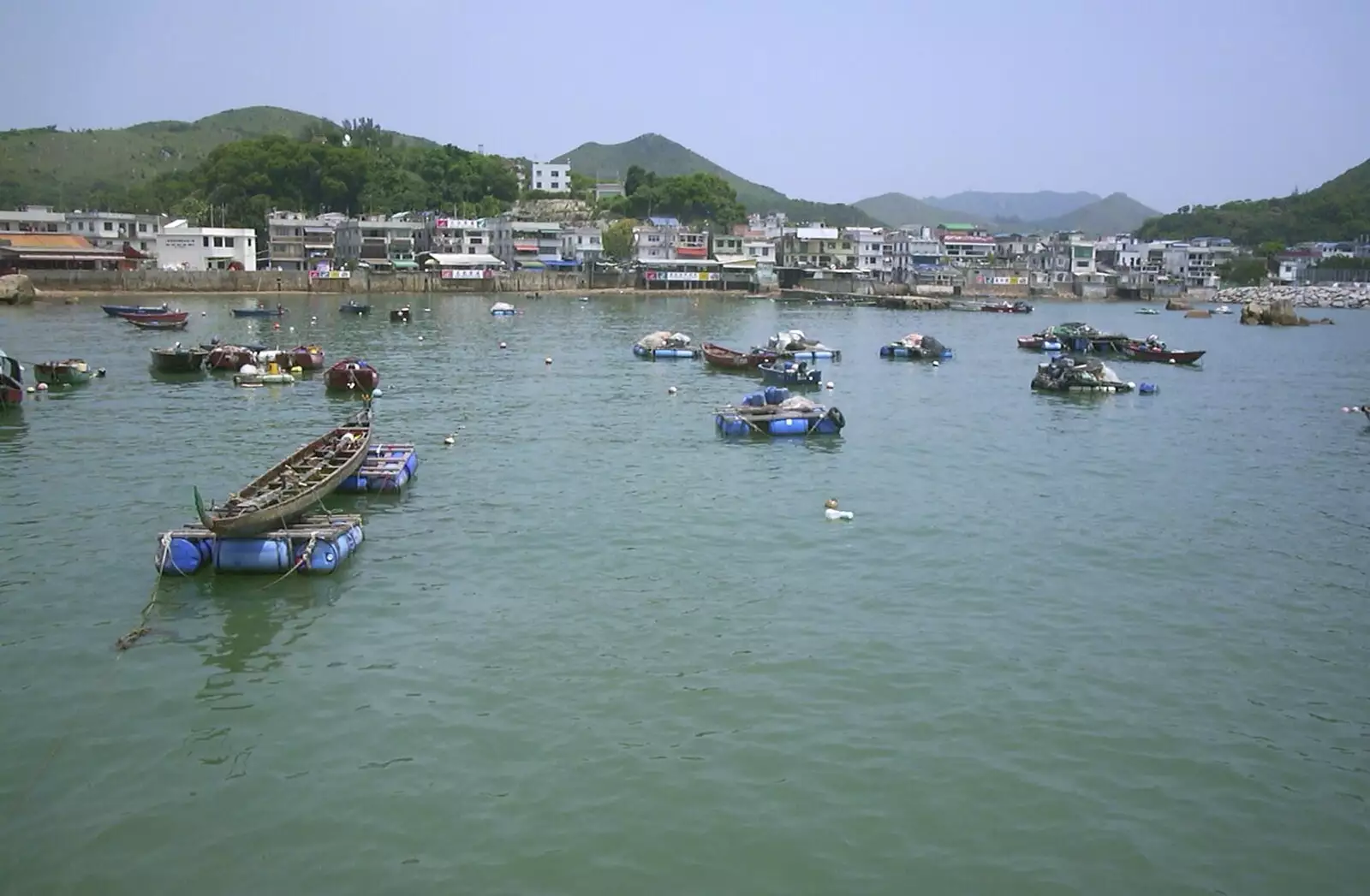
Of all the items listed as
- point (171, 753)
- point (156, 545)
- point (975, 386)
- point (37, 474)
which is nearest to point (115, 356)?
point (37, 474)

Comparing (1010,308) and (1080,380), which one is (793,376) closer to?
(1080,380)

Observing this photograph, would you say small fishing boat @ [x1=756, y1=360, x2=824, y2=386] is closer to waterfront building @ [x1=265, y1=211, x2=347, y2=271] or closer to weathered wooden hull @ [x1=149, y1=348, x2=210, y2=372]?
weathered wooden hull @ [x1=149, y1=348, x2=210, y2=372]

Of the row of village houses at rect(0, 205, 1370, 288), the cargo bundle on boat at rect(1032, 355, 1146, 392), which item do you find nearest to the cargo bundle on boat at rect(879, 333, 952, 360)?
the cargo bundle on boat at rect(1032, 355, 1146, 392)

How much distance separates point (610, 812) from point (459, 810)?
5.51ft

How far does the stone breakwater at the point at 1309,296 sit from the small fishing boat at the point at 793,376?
107431mm

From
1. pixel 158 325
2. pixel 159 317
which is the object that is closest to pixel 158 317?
pixel 159 317

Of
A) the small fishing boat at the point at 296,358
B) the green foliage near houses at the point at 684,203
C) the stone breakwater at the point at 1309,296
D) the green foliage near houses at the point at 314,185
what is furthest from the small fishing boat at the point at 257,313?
the stone breakwater at the point at 1309,296

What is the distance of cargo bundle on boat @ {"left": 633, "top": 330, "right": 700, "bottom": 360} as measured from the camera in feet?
186

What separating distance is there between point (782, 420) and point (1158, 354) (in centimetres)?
3751

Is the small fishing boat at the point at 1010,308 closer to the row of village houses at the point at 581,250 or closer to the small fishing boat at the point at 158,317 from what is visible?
the row of village houses at the point at 581,250

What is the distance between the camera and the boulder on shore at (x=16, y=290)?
83750 mm

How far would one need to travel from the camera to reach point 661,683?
1545 centimetres

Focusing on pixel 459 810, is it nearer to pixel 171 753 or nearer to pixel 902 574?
pixel 171 753

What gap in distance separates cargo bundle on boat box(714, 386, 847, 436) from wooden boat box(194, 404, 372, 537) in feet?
37.3
